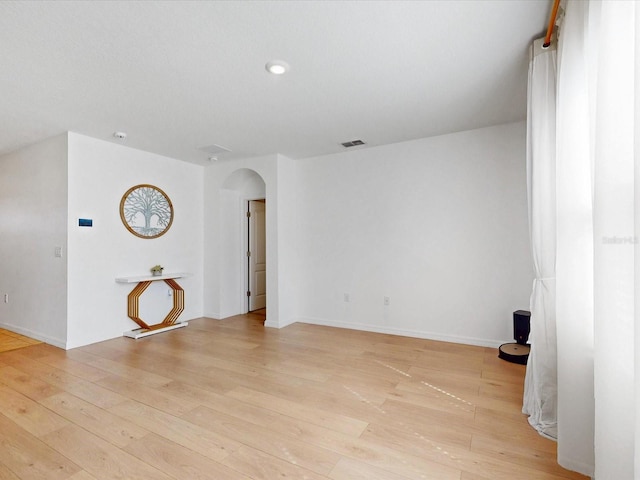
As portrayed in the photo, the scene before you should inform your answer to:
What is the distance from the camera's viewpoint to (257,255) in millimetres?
5906

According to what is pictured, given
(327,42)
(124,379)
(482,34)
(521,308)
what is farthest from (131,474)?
(521,308)

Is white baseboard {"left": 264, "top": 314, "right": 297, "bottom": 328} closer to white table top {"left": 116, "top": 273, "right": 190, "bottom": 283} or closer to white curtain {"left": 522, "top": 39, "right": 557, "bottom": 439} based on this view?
white table top {"left": 116, "top": 273, "right": 190, "bottom": 283}

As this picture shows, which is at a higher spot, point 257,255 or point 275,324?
point 257,255

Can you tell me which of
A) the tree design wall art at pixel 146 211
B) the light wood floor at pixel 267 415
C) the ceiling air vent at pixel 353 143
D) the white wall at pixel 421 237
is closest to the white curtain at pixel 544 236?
the light wood floor at pixel 267 415

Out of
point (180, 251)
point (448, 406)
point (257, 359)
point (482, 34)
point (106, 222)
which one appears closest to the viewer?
point (482, 34)

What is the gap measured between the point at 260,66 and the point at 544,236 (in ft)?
7.43

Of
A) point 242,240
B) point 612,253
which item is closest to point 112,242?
point 242,240

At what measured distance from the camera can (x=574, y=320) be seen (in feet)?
→ 5.39

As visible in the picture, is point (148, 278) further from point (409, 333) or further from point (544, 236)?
point (544, 236)

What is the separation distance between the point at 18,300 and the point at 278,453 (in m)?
4.61

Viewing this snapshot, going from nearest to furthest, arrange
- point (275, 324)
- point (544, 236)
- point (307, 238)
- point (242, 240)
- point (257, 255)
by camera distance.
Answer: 1. point (544, 236)
2. point (275, 324)
3. point (307, 238)
4. point (242, 240)
5. point (257, 255)

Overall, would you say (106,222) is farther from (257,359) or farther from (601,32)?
(601,32)

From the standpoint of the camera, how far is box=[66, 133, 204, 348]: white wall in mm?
3791

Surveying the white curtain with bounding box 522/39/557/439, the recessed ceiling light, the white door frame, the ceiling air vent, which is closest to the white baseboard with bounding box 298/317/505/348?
the white door frame
